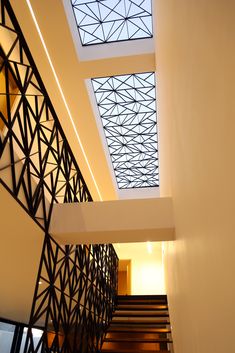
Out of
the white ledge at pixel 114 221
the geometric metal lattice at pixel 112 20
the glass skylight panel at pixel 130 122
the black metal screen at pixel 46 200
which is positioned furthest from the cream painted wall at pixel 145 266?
the white ledge at pixel 114 221

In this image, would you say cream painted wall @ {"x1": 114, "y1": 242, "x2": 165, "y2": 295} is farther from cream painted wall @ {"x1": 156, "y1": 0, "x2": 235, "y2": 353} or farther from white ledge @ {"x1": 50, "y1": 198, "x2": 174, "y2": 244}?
cream painted wall @ {"x1": 156, "y1": 0, "x2": 235, "y2": 353}

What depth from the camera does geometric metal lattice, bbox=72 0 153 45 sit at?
31.0ft

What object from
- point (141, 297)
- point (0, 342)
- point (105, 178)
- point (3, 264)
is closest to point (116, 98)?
point (105, 178)

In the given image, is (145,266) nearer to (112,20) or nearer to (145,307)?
(145,307)

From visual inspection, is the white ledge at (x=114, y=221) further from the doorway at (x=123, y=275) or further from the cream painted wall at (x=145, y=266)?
the doorway at (x=123, y=275)

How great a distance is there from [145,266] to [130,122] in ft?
31.8

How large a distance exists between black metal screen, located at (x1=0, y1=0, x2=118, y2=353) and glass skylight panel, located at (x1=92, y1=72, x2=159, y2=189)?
143 inches

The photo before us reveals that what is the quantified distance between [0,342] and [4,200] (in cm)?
401

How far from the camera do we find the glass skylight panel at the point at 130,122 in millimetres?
11602

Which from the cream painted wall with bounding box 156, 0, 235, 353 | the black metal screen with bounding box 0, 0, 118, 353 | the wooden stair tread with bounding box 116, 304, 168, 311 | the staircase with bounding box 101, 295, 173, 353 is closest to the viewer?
the cream painted wall with bounding box 156, 0, 235, 353

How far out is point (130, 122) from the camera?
42.8 feet

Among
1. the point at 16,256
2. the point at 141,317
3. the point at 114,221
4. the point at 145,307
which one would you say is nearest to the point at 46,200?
the point at 16,256

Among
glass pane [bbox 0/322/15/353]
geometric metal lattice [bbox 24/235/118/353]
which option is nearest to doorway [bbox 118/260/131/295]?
geometric metal lattice [bbox 24/235/118/353]

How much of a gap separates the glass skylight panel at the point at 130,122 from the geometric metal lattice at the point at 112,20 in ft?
5.90
